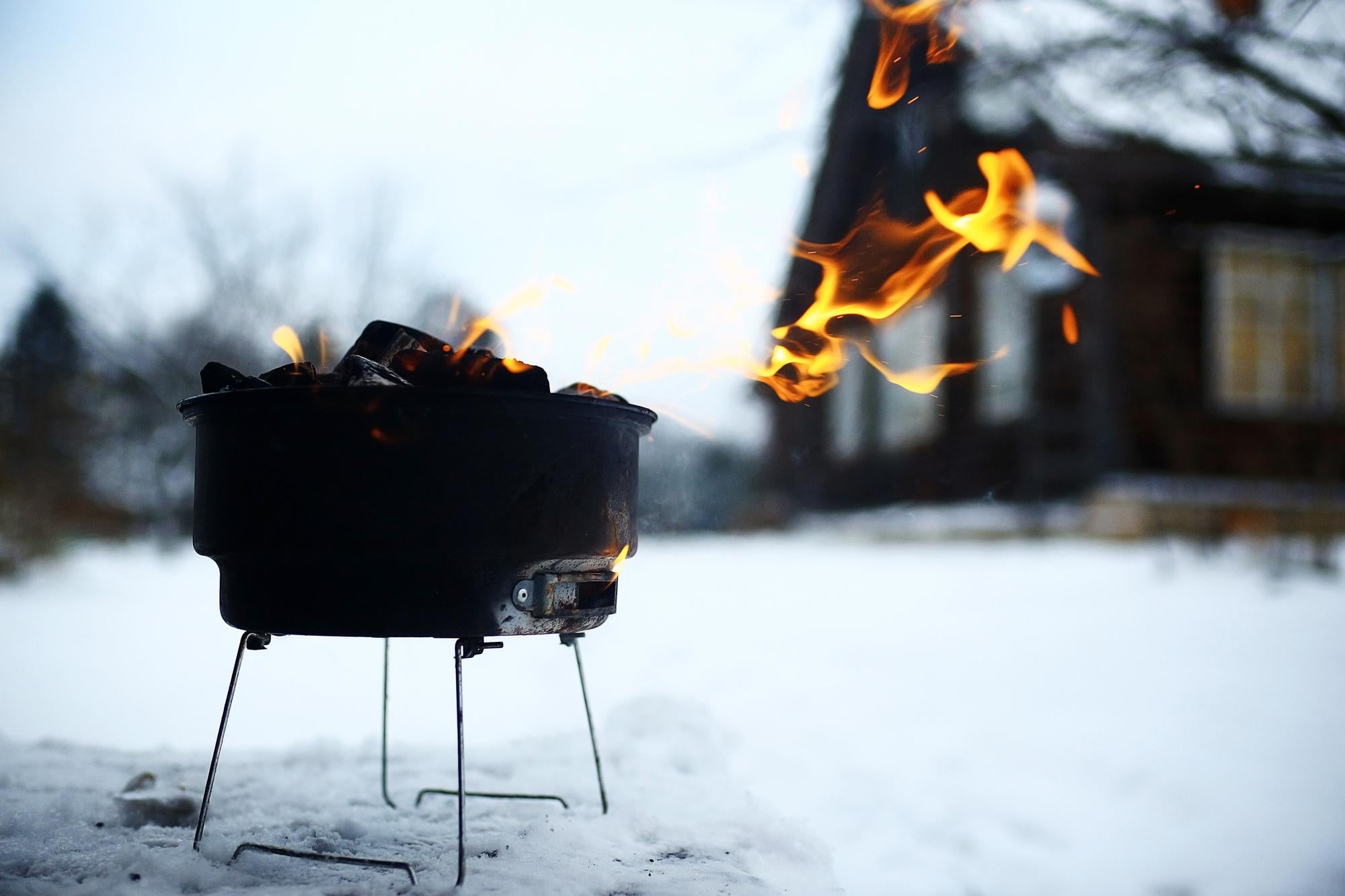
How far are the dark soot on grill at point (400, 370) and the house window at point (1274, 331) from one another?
8.98 metres

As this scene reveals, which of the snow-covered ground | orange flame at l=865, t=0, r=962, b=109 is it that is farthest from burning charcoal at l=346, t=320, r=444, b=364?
orange flame at l=865, t=0, r=962, b=109

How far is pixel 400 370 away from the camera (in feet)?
6.25

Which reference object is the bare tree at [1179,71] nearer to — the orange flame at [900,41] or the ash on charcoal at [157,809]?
the orange flame at [900,41]

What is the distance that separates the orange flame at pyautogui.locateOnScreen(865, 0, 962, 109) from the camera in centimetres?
306

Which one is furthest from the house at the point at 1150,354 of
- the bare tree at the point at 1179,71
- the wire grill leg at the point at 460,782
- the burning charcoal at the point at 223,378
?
the wire grill leg at the point at 460,782

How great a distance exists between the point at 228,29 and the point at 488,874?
27.7 ft

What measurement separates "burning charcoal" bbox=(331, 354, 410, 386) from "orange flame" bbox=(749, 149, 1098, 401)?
3.08ft

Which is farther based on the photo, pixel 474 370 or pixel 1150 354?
pixel 1150 354

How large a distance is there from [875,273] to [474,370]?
1.47m

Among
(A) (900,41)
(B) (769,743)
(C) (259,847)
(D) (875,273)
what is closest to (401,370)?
(C) (259,847)

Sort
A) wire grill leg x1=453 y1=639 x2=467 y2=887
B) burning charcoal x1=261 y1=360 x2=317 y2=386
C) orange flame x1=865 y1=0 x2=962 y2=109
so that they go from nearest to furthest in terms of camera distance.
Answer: wire grill leg x1=453 y1=639 x2=467 y2=887, burning charcoal x1=261 y1=360 x2=317 y2=386, orange flame x1=865 y1=0 x2=962 y2=109

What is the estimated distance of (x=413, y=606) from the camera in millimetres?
1723

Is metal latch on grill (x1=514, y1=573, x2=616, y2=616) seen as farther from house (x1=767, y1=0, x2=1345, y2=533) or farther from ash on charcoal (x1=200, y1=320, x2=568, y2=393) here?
house (x1=767, y1=0, x2=1345, y2=533)

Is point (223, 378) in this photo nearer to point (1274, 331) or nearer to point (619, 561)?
point (619, 561)
